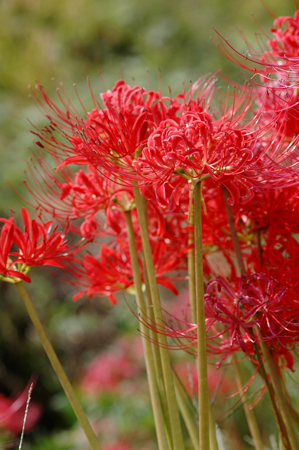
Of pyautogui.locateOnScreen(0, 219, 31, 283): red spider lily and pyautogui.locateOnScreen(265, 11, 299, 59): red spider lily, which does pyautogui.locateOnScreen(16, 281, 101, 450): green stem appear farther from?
pyautogui.locateOnScreen(265, 11, 299, 59): red spider lily

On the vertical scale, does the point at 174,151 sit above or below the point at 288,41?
below

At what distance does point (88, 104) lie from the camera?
2.74 m

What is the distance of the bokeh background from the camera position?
5.44 ft

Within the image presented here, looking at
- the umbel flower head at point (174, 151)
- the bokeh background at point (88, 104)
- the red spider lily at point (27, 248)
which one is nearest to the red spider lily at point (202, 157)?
the umbel flower head at point (174, 151)

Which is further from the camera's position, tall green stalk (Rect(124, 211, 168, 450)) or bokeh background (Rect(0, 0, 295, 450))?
bokeh background (Rect(0, 0, 295, 450))

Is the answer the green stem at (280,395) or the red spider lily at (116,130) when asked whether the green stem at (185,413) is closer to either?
the green stem at (280,395)

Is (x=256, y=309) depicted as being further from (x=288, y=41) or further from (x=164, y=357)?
(x=288, y=41)

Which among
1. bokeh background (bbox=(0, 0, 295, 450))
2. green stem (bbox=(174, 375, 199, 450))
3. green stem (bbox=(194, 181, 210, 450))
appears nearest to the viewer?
green stem (bbox=(194, 181, 210, 450))

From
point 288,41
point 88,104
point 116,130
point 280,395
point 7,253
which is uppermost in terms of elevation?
point 88,104

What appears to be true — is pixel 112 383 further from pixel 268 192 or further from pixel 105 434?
pixel 268 192

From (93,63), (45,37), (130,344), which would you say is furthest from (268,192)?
(45,37)

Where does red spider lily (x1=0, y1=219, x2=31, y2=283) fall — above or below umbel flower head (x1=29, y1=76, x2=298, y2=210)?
below

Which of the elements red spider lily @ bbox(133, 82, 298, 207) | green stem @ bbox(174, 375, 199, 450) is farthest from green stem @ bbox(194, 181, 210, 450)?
green stem @ bbox(174, 375, 199, 450)

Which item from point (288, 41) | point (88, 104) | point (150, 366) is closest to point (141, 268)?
point (150, 366)
